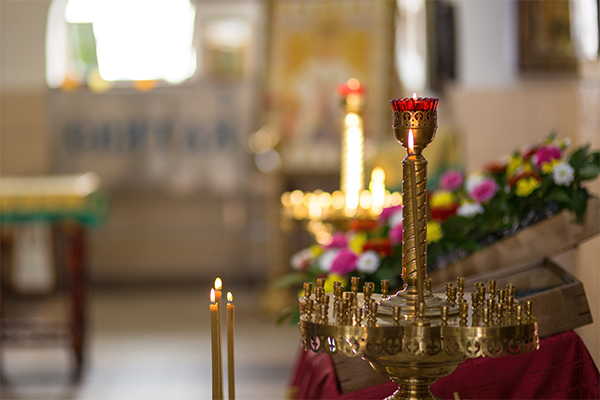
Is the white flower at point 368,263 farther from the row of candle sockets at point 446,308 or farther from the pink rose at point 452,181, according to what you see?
the row of candle sockets at point 446,308

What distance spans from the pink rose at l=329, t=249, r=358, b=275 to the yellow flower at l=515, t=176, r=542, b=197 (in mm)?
520

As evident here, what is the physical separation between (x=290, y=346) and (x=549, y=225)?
10.8ft

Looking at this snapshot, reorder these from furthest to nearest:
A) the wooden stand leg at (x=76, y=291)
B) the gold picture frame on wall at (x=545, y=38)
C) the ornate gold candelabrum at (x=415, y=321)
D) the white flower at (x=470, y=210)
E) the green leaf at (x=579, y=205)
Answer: the gold picture frame on wall at (x=545, y=38) < the wooden stand leg at (x=76, y=291) < the white flower at (x=470, y=210) < the green leaf at (x=579, y=205) < the ornate gold candelabrum at (x=415, y=321)

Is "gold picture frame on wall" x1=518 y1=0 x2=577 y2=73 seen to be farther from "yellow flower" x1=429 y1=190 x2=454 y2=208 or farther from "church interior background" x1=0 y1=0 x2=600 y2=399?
"yellow flower" x1=429 y1=190 x2=454 y2=208

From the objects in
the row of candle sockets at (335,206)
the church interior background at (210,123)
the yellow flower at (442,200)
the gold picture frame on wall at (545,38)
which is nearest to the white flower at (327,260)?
the yellow flower at (442,200)

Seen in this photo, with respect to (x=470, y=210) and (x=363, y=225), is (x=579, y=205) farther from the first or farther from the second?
(x=363, y=225)

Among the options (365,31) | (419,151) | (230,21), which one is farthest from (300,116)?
(419,151)

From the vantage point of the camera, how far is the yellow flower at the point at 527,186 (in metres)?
2.08

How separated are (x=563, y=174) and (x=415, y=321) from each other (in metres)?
0.97

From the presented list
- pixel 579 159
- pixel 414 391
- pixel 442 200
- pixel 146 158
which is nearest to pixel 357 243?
pixel 442 200

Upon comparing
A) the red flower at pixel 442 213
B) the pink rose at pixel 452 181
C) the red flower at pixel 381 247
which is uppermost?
the pink rose at pixel 452 181

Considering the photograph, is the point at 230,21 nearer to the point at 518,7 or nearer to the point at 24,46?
the point at 24,46

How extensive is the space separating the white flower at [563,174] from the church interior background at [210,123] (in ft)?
8.19

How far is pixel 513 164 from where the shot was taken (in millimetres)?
2363
